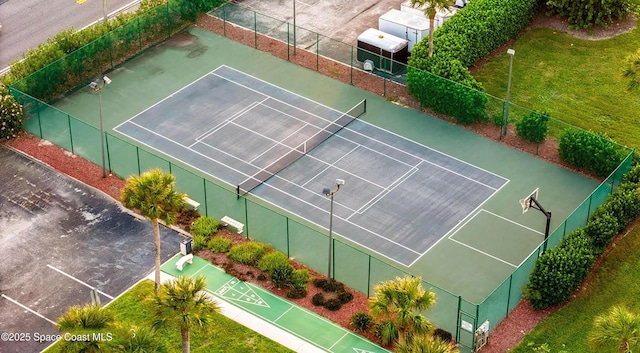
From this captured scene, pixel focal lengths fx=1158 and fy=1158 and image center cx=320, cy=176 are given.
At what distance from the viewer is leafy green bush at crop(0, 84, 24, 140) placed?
60.2 metres

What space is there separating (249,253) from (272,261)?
4.42ft

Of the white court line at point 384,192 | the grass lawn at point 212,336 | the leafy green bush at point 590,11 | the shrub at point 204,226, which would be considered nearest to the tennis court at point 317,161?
the white court line at point 384,192

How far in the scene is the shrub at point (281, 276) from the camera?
50.9 metres

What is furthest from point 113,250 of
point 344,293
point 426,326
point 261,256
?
point 426,326

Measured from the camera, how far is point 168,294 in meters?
41.2

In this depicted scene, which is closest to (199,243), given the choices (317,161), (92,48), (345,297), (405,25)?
(345,297)

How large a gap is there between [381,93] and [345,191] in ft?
30.9

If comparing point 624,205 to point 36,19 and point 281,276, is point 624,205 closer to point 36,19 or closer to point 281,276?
point 281,276

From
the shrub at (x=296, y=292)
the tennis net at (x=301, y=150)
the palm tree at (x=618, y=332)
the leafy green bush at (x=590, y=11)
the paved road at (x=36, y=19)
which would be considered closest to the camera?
the palm tree at (x=618, y=332)

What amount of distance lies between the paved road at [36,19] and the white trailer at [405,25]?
16.2 meters

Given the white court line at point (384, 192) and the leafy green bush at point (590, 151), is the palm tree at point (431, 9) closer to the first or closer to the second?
the white court line at point (384, 192)

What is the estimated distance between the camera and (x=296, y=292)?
50.7 m

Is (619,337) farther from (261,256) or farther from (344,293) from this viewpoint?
(261,256)

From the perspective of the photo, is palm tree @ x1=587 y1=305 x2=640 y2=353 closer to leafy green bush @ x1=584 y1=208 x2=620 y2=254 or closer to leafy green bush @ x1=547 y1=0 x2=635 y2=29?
leafy green bush @ x1=584 y1=208 x2=620 y2=254
